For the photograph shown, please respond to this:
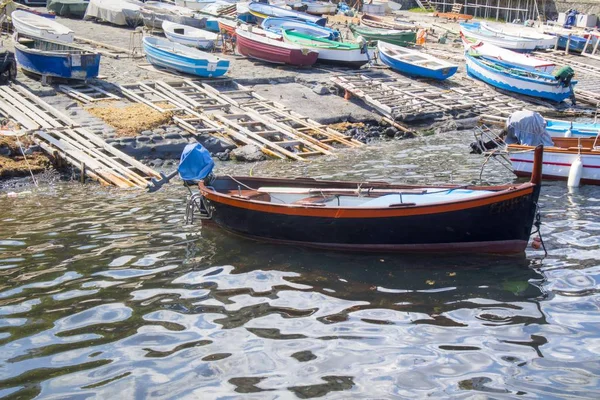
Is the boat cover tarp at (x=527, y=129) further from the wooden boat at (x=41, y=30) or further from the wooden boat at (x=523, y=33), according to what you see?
the wooden boat at (x=523, y=33)

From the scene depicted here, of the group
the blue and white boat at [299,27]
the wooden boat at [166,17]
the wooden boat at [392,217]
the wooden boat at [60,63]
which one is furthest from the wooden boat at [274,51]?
the wooden boat at [392,217]

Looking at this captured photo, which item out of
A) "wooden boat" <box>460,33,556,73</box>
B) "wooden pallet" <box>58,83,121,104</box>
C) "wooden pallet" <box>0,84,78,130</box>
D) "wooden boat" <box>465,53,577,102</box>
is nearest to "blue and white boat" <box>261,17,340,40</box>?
"wooden boat" <box>460,33,556,73</box>

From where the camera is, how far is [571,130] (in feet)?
68.3

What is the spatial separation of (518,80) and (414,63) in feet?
13.5

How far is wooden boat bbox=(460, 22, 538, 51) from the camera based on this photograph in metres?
36.9

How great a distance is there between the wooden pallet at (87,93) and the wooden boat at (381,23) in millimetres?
20177

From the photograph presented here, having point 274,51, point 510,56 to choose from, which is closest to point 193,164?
point 274,51

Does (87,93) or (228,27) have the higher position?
(228,27)

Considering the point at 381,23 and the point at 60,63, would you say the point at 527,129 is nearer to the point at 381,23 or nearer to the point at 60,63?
the point at 60,63

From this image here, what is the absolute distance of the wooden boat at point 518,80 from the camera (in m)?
28.0

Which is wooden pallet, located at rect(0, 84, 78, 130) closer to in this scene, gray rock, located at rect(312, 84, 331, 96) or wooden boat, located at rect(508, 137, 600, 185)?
gray rock, located at rect(312, 84, 331, 96)

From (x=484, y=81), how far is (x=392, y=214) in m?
19.7

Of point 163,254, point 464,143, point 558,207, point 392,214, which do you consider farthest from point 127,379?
point 464,143

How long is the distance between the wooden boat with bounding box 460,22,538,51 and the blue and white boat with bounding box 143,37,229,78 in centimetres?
1640
